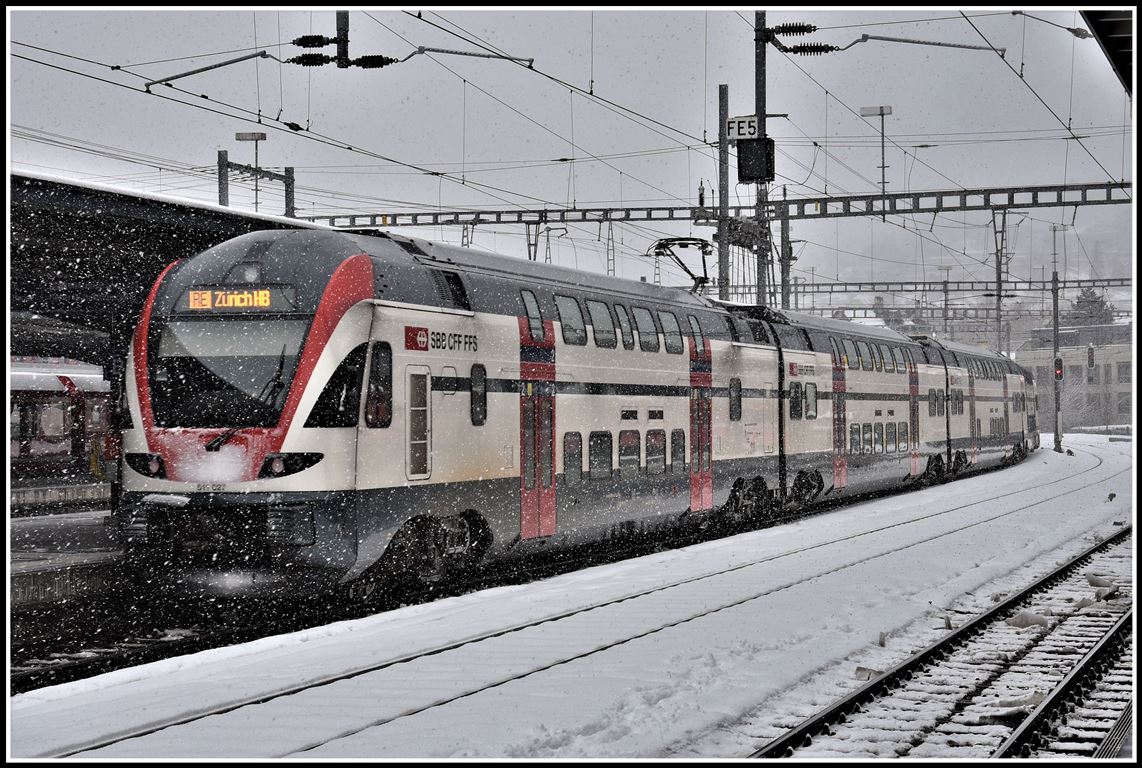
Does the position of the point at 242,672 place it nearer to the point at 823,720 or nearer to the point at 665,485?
the point at 823,720

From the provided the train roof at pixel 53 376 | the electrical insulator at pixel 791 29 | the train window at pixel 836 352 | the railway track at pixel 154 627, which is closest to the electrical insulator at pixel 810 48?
the electrical insulator at pixel 791 29

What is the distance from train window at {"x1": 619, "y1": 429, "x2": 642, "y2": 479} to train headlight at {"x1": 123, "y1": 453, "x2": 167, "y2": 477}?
6.91 metres

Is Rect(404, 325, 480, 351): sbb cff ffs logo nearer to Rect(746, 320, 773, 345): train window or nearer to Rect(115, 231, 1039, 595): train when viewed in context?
Rect(115, 231, 1039, 595): train

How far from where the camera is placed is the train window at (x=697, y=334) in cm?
1980

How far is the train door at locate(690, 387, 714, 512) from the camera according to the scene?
768 inches

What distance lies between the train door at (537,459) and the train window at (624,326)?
221 cm

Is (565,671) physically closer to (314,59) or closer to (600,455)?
(600,455)

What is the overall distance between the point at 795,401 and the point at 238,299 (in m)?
13.9

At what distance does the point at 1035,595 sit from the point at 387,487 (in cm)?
760

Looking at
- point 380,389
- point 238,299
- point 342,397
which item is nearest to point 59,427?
point 238,299

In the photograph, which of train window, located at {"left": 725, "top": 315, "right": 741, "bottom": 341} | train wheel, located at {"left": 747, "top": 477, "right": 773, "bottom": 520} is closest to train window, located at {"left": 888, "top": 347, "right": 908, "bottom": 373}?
train wheel, located at {"left": 747, "top": 477, "right": 773, "bottom": 520}

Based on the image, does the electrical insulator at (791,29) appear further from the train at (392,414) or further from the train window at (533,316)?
the train window at (533,316)

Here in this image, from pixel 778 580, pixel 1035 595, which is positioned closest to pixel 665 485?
pixel 778 580

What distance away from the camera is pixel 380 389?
1237cm
